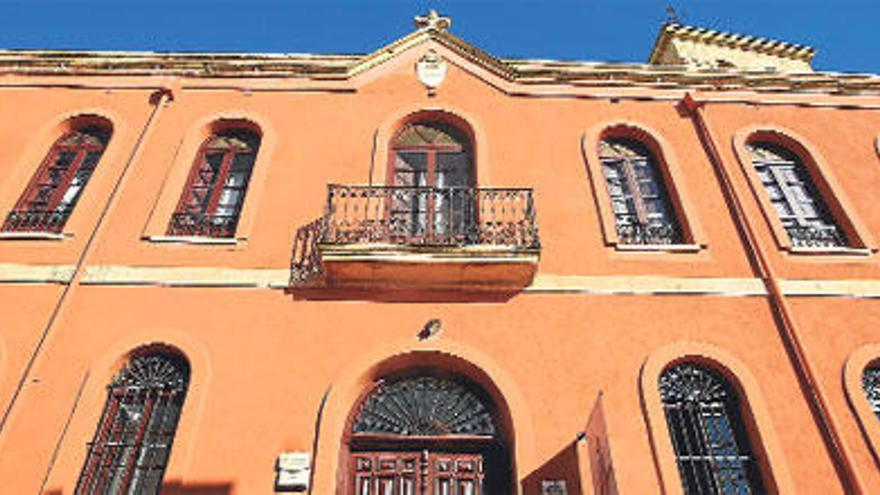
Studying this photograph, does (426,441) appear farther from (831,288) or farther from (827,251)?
(827,251)

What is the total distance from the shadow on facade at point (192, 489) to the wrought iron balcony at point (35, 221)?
3998 mm

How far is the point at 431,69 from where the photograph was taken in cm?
1182

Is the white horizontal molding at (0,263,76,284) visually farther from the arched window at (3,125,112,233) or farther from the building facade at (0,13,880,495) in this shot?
the arched window at (3,125,112,233)

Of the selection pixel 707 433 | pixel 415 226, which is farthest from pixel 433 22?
pixel 707 433

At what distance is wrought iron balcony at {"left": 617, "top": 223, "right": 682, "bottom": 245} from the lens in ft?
31.1

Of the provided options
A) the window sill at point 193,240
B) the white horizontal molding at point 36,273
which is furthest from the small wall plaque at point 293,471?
the white horizontal molding at point 36,273

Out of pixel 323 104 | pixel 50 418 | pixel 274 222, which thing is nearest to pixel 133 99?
pixel 323 104

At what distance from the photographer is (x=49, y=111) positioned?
1096 cm

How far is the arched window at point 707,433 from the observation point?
726 cm

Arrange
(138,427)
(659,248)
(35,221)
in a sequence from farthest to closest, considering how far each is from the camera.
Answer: (35,221) < (659,248) < (138,427)

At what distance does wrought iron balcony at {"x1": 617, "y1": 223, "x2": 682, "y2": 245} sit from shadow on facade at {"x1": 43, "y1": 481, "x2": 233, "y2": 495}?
582 cm

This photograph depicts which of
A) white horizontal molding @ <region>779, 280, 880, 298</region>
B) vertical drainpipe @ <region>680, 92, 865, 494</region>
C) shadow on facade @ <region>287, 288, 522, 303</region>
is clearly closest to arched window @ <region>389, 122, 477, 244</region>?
shadow on facade @ <region>287, 288, 522, 303</region>

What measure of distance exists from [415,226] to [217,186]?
3.01m

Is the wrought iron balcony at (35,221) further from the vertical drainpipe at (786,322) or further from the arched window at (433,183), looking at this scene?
the vertical drainpipe at (786,322)
